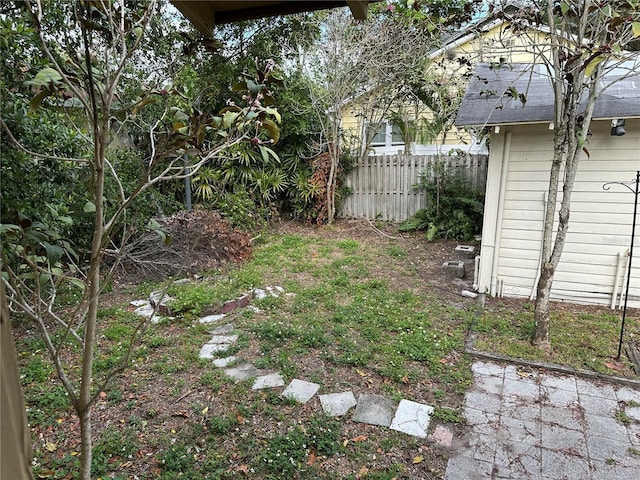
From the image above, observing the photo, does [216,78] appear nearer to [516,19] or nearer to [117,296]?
[117,296]

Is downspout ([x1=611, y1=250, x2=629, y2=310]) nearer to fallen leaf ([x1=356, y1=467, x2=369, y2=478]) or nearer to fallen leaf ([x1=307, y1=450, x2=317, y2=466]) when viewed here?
fallen leaf ([x1=356, y1=467, x2=369, y2=478])

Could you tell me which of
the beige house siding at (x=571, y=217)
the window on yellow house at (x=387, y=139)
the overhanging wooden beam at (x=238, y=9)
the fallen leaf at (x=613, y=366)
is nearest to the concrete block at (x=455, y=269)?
the beige house siding at (x=571, y=217)

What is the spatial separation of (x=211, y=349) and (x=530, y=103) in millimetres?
4046

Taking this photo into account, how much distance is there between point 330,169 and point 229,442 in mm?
6397

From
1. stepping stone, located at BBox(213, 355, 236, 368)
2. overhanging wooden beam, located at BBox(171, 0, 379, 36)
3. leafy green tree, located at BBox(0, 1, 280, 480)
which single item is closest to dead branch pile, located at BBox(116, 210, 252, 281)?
stepping stone, located at BBox(213, 355, 236, 368)

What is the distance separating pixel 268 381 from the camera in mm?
2891

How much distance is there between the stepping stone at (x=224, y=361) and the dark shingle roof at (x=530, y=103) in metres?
3.36

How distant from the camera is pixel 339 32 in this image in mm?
7234

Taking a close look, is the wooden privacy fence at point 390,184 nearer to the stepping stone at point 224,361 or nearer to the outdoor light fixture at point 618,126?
the outdoor light fixture at point 618,126

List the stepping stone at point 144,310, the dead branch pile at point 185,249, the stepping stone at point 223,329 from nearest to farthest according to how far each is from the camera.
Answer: the stepping stone at point 223,329
the stepping stone at point 144,310
the dead branch pile at point 185,249

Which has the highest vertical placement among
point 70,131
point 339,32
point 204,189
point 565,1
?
point 339,32

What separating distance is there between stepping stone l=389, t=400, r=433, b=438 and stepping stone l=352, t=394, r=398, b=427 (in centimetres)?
4

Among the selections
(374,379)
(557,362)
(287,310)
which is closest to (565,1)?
(557,362)

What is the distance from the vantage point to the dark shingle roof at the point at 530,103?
151 inches
